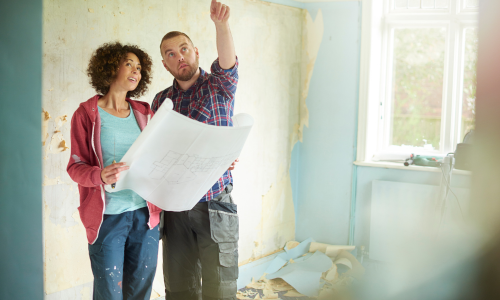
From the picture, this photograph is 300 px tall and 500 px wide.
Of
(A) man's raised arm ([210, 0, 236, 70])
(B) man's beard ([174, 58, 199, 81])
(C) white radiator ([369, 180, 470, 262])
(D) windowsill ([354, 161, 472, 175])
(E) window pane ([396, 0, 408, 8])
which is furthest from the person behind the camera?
(E) window pane ([396, 0, 408, 8])

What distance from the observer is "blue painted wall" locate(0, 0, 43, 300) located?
1.51m

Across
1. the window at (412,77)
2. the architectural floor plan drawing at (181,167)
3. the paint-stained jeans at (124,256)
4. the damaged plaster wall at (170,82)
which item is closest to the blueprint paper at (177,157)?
the architectural floor plan drawing at (181,167)

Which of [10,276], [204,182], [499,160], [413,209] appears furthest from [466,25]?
[10,276]

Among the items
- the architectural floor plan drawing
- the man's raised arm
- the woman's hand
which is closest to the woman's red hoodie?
the woman's hand

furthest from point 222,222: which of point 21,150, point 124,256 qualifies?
point 21,150

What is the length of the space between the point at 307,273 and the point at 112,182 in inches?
78.3

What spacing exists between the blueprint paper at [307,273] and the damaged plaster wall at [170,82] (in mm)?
242

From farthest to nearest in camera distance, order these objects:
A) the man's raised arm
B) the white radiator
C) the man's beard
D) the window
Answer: the window → the white radiator → the man's beard → the man's raised arm

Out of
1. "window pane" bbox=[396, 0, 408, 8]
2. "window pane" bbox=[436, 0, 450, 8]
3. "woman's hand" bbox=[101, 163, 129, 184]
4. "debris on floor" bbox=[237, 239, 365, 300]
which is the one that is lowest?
"debris on floor" bbox=[237, 239, 365, 300]

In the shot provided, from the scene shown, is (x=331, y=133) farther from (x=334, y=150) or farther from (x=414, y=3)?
(x=414, y=3)

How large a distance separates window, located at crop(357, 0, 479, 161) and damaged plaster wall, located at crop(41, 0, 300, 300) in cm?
57

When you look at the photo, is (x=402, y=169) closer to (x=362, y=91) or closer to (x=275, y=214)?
(x=362, y=91)

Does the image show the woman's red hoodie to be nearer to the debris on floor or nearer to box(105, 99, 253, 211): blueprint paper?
box(105, 99, 253, 211): blueprint paper

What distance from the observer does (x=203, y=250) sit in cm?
153
